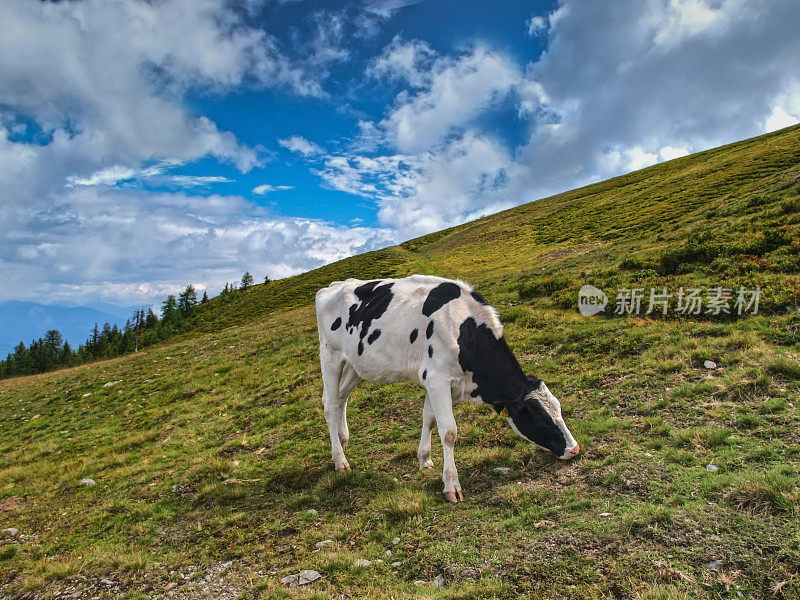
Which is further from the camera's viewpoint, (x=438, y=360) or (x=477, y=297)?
(x=477, y=297)

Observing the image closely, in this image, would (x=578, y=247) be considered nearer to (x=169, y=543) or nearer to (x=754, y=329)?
(x=754, y=329)

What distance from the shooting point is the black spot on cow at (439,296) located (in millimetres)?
7941

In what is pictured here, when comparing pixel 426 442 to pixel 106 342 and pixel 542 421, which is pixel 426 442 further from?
pixel 106 342

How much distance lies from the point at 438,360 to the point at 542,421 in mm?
1939

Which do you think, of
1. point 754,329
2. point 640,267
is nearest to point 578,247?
point 640,267

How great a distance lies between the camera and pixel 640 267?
2012 centimetres

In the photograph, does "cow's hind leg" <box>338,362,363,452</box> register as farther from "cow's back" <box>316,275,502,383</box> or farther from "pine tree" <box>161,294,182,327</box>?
"pine tree" <box>161,294,182,327</box>

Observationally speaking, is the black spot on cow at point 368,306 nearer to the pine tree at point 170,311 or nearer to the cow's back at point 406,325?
the cow's back at point 406,325

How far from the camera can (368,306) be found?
8.92 m

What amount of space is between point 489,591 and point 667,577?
1.71 meters

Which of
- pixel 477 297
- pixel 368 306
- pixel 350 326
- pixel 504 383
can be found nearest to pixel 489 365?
pixel 504 383

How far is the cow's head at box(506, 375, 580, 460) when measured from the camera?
271 inches

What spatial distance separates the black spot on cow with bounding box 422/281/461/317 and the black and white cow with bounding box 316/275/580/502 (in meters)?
0.02

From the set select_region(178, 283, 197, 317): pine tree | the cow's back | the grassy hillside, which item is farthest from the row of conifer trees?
the cow's back
